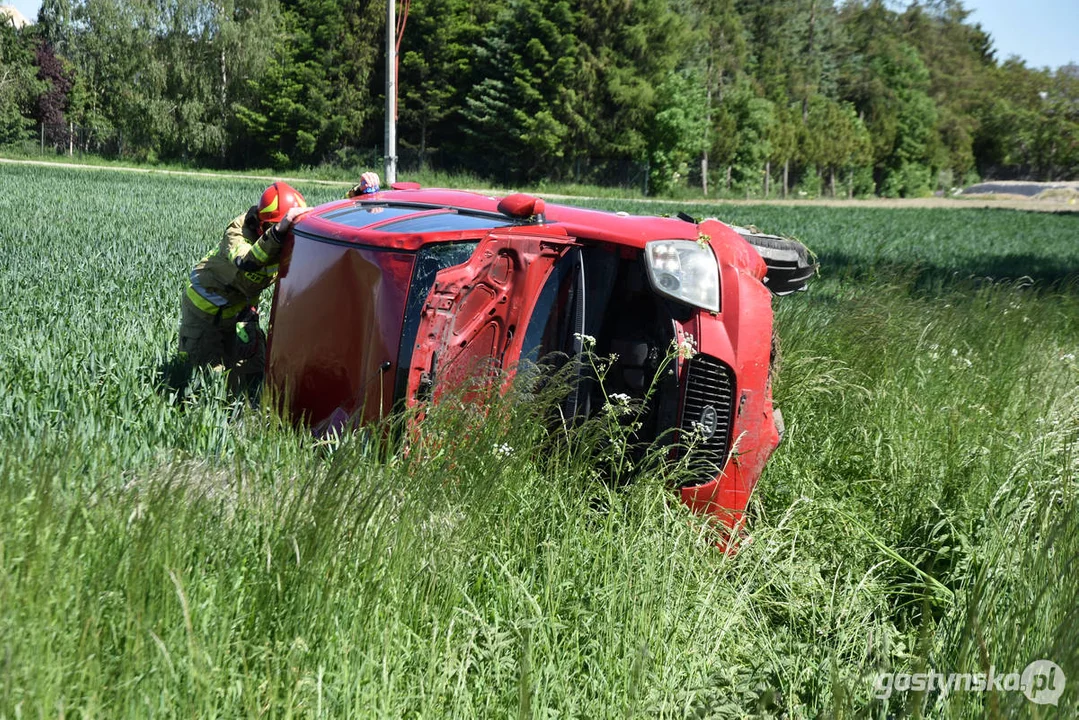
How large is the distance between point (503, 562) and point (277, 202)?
3196 mm

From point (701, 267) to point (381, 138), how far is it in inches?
2090

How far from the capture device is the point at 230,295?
602cm

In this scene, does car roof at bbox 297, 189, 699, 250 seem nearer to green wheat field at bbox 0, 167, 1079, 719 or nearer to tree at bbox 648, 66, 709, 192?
green wheat field at bbox 0, 167, 1079, 719

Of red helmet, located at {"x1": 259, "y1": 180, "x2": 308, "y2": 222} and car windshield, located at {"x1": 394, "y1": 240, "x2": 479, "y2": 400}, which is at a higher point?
red helmet, located at {"x1": 259, "y1": 180, "x2": 308, "y2": 222}

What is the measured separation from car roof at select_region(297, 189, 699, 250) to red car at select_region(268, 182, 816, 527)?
10 millimetres

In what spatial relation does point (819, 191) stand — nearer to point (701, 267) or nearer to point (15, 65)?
point (15, 65)

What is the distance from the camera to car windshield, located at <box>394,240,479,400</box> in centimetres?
386

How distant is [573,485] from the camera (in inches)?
154

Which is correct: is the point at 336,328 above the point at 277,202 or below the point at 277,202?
below

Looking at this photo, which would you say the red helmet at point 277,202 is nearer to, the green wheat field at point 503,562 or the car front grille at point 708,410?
the green wheat field at point 503,562

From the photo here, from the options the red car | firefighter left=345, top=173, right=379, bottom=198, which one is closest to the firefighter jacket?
firefighter left=345, top=173, right=379, bottom=198

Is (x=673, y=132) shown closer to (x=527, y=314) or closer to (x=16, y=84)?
(x=16, y=84)

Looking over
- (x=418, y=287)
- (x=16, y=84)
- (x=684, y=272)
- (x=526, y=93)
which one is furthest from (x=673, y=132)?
(x=418, y=287)

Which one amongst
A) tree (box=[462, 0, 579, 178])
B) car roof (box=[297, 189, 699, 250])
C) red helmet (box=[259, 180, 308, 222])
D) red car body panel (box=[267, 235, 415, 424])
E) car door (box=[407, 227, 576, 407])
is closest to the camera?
car door (box=[407, 227, 576, 407])
